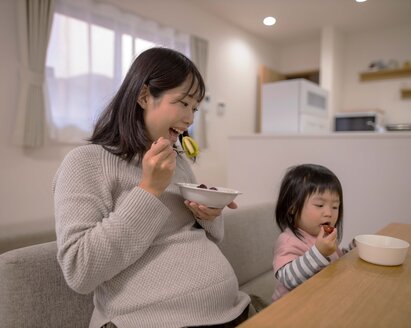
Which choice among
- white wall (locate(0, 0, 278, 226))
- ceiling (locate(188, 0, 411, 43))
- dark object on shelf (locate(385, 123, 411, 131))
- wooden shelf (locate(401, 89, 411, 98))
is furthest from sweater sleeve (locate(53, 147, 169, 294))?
wooden shelf (locate(401, 89, 411, 98))

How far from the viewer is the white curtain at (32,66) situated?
100 inches

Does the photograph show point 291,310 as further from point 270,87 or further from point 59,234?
point 270,87

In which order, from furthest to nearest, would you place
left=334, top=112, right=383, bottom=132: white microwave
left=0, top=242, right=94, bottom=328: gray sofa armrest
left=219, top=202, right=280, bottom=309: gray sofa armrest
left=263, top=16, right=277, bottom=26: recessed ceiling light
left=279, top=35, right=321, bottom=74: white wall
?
left=279, top=35, right=321, bottom=74: white wall, left=334, top=112, right=383, bottom=132: white microwave, left=263, top=16, right=277, bottom=26: recessed ceiling light, left=219, top=202, right=280, bottom=309: gray sofa armrest, left=0, top=242, right=94, bottom=328: gray sofa armrest

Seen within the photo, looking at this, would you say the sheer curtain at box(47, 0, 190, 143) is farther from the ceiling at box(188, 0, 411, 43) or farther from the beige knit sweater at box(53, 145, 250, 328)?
the beige knit sweater at box(53, 145, 250, 328)

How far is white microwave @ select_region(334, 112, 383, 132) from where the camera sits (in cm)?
462

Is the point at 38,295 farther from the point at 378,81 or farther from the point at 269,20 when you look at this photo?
the point at 378,81

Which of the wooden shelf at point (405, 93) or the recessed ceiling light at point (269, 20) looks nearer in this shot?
the recessed ceiling light at point (269, 20)

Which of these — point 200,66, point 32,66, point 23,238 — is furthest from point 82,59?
point 23,238

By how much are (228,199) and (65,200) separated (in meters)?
0.38

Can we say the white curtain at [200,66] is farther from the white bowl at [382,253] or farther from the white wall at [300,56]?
the white bowl at [382,253]

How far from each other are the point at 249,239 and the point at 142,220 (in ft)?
2.91

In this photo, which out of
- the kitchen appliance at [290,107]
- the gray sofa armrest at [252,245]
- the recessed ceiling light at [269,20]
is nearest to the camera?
the gray sofa armrest at [252,245]

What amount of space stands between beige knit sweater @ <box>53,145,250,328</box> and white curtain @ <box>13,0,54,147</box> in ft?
6.84

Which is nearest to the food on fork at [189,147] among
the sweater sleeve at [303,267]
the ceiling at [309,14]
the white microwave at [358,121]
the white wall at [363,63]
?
the sweater sleeve at [303,267]
